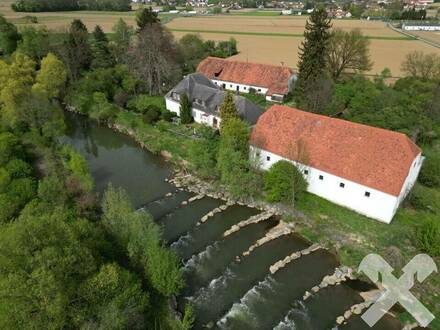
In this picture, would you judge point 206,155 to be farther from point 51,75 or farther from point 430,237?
point 51,75

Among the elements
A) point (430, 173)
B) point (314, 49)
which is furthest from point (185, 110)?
point (430, 173)

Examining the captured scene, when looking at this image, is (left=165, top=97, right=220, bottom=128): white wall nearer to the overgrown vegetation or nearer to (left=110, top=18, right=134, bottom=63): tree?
the overgrown vegetation

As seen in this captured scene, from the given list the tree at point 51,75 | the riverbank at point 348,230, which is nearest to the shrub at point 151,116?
the riverbank at point 348,230

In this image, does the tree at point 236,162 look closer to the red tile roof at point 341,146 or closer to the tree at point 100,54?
the red tile roof at point 341,146

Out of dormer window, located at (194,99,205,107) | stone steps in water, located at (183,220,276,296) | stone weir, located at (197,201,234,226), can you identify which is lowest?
stone steps in water, located at (183,220,276,296)

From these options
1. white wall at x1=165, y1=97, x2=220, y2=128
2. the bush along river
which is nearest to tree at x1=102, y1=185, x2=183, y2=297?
the bush along river
